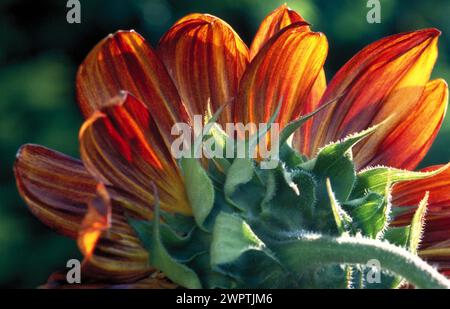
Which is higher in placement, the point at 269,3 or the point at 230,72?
the point at 269,3

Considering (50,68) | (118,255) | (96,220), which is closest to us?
(96,220)

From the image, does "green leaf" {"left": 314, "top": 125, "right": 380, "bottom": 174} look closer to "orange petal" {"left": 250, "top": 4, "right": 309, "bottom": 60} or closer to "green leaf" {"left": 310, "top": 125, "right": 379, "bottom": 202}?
"green leaf" {"left": 310, "top": 125, "right": 379, "bottom": 202}

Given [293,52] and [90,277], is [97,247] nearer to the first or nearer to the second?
[90,277]

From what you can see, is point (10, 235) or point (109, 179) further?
point (10, 235)

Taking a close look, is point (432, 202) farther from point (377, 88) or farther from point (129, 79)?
point (129, 79)

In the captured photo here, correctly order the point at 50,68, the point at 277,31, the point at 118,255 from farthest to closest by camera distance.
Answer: the point at 50,68 < the point at 277,31 < the point at 118,255

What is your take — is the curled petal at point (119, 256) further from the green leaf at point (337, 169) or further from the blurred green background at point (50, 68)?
the blurred green background at point (50, 68)

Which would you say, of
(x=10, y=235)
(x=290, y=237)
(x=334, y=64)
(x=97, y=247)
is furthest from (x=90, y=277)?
(x=334, y=64)

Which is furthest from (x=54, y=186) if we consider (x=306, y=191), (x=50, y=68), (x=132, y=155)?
(x=50, y=68)
